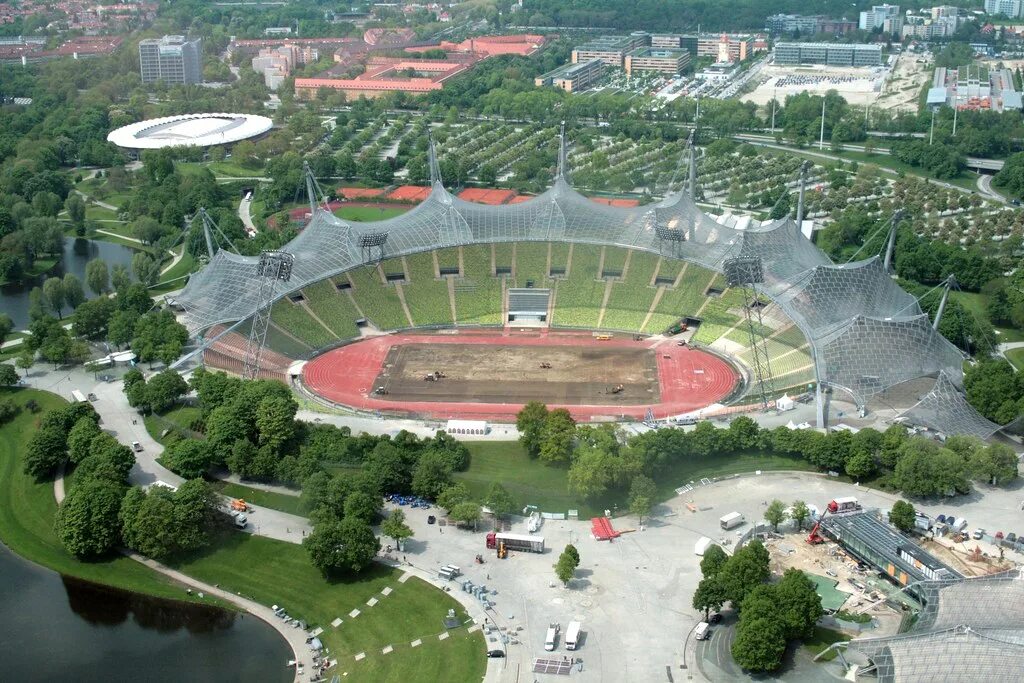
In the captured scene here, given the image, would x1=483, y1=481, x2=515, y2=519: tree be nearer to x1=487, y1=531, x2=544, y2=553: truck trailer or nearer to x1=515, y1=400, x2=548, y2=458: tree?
x1=487, y1=531, x2=544, y2=553: truck trailer

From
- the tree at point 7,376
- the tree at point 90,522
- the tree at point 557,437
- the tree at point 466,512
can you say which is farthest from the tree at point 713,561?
the tree at point 7,376

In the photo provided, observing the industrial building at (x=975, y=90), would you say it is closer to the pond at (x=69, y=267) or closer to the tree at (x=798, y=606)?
the pond at (x=69, y=267)

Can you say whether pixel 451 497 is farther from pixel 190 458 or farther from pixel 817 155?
pixel 817 155

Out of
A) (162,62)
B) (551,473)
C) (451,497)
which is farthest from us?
(162,62)

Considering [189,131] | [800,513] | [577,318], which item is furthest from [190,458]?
[189,131]

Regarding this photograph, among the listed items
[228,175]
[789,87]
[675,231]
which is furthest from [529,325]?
[789,87]

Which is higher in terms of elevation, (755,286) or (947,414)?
(755,286)
